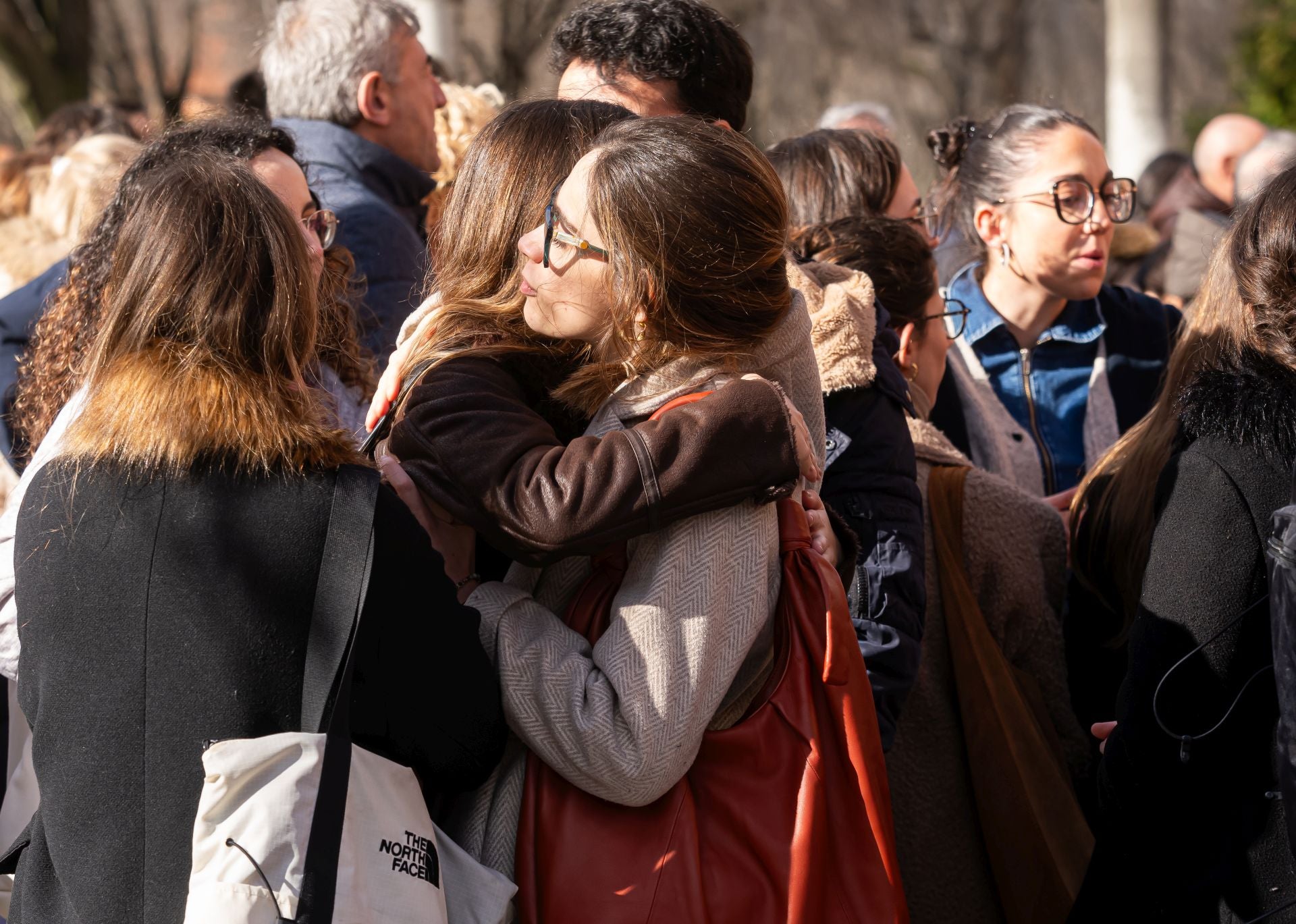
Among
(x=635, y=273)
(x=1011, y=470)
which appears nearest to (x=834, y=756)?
(x=635, y=273)

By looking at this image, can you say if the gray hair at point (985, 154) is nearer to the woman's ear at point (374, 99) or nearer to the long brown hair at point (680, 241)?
the woman's ear at point (374, 99)

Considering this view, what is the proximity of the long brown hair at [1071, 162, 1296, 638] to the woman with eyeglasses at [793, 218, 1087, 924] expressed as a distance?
0.45 feet

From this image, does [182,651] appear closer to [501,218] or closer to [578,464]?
[578,464]

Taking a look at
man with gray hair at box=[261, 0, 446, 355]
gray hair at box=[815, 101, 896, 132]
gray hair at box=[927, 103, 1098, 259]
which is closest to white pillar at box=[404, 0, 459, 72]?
gray hair at box=[815, 101, 896, 132]

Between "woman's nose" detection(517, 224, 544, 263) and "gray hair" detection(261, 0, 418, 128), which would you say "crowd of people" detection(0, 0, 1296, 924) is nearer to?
"woman's nose" detection(517, 224, 544, 263)

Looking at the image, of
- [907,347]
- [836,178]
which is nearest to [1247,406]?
[907,347]

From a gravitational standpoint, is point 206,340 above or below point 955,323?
above

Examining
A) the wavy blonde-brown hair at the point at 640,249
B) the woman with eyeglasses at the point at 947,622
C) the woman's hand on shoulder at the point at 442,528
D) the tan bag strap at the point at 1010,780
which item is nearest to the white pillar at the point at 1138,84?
the woman with eyeglasses at the point at 947,622

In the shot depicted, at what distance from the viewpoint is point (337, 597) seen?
1.68m

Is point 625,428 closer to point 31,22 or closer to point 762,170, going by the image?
point 762,170

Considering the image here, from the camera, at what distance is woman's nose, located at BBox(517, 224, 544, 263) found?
75.4 inches

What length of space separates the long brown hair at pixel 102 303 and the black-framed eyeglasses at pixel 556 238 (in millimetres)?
511

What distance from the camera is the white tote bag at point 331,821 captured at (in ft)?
5.16

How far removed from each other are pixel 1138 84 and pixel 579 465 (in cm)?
951
